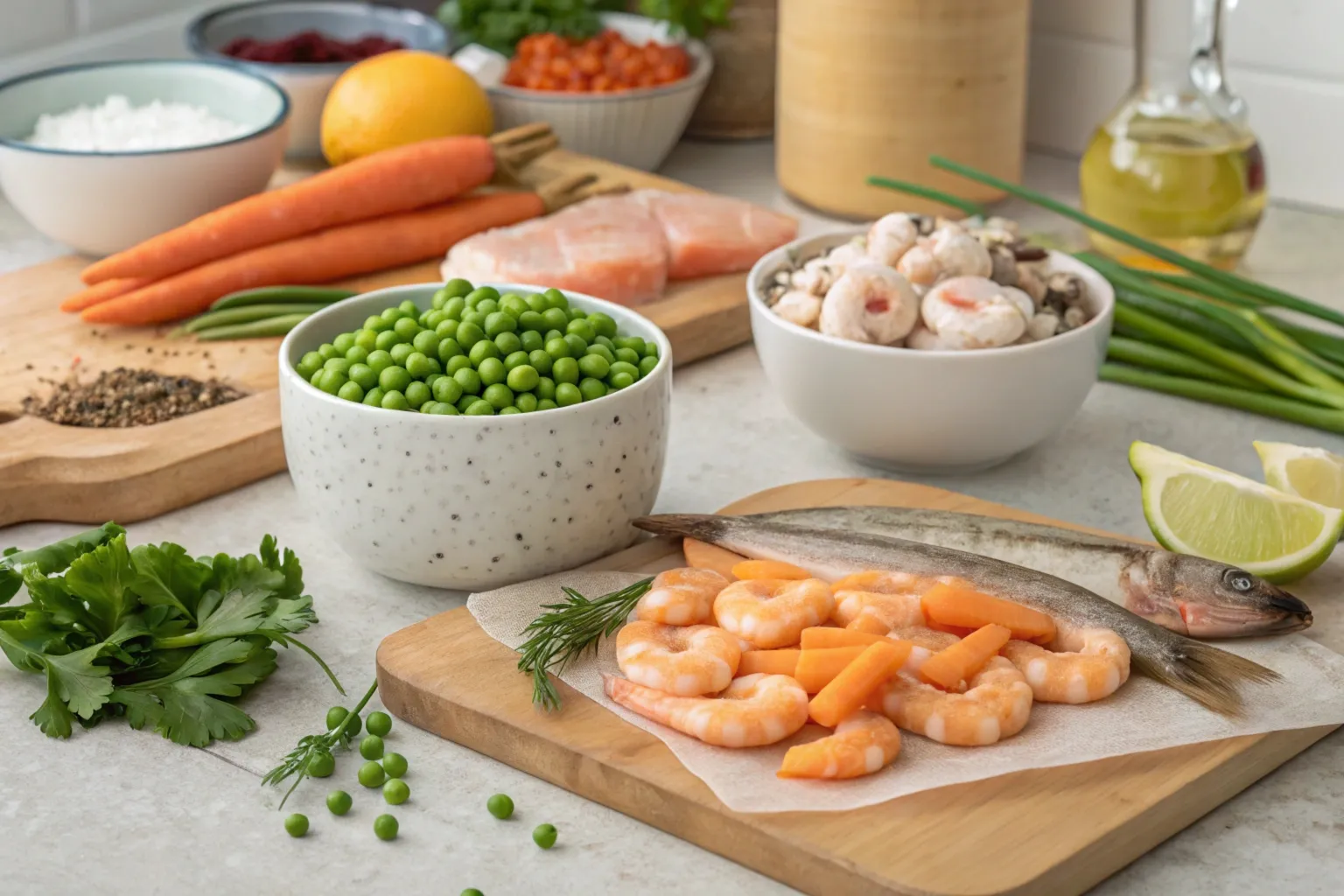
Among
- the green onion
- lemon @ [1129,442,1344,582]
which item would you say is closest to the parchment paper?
lemon @ [1129,442,1344,582]

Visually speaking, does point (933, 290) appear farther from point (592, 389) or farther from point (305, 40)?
point (305, 40)

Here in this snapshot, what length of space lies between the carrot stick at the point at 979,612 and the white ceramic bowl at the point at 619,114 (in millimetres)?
1269

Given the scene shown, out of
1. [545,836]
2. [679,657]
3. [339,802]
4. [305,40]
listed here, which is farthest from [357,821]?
[305,40]

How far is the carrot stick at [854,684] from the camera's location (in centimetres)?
101

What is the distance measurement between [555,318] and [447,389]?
0.41 ft

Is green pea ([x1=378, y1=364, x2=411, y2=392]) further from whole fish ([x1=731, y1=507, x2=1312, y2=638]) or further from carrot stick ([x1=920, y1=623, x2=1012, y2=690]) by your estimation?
carrot stick ([x1=920, y1=623, x2=1012, y2=690])

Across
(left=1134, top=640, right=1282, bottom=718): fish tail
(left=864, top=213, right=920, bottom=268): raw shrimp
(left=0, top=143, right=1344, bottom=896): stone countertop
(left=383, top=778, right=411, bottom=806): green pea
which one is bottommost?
(left=0, top=143, right=1344, bottom=896): stone countertop

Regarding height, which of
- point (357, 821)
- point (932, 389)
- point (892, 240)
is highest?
point (892, 240)

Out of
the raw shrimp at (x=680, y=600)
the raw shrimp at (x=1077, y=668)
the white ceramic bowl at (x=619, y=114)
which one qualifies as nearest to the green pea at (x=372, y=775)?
the raw shrimp at (x=680, y=600)

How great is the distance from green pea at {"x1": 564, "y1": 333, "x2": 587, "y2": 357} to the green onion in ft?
2.10

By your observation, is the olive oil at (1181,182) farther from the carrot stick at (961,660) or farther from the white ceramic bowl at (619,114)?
the carrot stick at (961,660)

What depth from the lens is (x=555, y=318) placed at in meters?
1.27

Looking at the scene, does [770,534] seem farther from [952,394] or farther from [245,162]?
[245,162]

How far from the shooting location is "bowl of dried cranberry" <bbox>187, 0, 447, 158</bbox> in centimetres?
220
